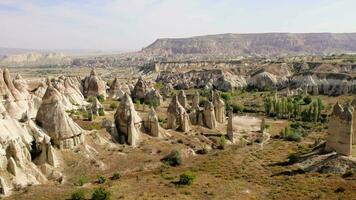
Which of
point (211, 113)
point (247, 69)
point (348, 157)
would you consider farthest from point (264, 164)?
point (247, 69)

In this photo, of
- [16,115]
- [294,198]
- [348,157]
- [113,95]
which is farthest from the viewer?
[113,95]

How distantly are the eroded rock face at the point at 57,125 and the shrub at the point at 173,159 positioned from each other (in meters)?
10.2

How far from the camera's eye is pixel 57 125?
47.1 meters

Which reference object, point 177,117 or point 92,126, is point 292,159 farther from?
point 92,126

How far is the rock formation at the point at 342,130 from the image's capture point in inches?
1807

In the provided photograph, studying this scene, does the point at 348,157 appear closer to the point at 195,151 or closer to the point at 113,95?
the point at 195,151

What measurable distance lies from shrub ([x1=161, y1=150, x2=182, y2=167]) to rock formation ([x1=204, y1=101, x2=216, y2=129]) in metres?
16.6

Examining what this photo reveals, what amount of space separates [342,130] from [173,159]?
18939 millimetres

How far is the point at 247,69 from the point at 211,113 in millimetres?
89084

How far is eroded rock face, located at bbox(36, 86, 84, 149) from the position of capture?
154 ft

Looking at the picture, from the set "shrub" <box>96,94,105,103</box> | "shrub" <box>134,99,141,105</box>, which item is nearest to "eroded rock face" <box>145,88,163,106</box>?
"shrub" <box>134,99,141,105</box>

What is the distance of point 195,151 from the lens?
183 feet

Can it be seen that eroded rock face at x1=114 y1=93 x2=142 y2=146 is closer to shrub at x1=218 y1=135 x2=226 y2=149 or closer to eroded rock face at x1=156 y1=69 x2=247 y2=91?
shrub at x1=218 y1=135 x2=226 y2=149

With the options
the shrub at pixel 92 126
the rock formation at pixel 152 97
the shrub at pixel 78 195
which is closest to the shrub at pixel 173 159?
the shrub at pixel 92 126
